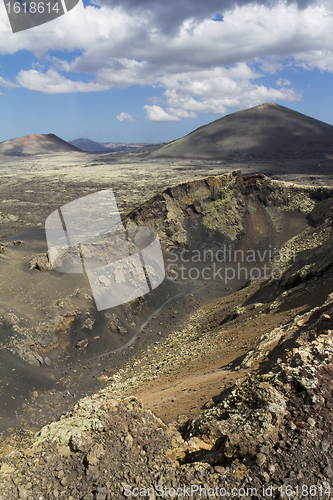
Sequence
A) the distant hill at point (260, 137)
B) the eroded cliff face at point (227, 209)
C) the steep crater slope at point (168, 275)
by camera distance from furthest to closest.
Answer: the distant hill at point (260, 137) < the eroded cliff face at point (227, 209) < the steep crater slope at point (168, 275)

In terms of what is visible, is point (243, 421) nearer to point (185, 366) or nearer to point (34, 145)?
point (185, 366)

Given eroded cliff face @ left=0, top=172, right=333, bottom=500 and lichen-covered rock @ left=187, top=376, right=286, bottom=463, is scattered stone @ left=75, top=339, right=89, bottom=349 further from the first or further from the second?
lichen-covered rock @ left=187, top=376, right=286, bottom=463

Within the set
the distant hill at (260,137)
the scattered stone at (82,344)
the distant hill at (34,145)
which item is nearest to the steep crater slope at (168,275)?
the scattered stone at (82,344)

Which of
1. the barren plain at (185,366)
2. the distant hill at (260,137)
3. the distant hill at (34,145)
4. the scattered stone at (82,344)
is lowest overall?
the scattered stone at (82,344)

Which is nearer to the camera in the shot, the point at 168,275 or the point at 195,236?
the point at 168,275

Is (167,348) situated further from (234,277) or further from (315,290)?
(234,277)

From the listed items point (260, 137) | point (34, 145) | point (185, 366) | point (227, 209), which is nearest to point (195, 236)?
point (227, 209)

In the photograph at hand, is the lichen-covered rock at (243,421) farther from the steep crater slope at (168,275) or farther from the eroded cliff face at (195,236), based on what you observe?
the eroded cliff face at (195,236)
